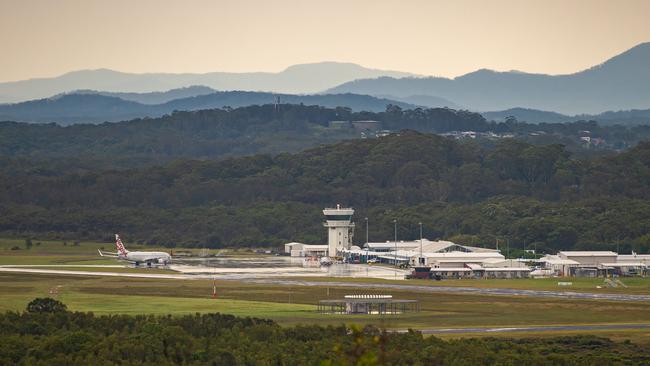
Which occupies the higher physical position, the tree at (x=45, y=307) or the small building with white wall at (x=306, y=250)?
the small building with white wall at (x=306, y=250)

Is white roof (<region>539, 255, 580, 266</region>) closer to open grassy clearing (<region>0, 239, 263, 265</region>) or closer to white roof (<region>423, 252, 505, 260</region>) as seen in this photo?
white roof (<region>423, 252, 505, 260</region>)

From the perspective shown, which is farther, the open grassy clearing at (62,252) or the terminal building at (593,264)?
the open grassy clearing at (62,252)

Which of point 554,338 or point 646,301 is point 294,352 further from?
point 646,301

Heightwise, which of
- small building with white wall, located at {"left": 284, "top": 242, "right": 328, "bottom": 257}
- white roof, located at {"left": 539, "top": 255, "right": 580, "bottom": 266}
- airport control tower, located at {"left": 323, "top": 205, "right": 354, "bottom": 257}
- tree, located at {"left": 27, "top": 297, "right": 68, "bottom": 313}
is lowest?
tree, located at {"left": 27, "top": 297, "right": 68, "bottom": 313}

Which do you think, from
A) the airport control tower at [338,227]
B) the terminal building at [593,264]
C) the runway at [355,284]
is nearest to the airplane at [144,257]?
the runway at [355,284]

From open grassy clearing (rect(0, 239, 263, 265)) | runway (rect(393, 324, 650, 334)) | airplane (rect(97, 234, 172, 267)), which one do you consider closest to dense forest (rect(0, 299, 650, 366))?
runway (rect(393, 324, 650, 334))

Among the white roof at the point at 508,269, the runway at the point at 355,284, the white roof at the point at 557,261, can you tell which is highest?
the white roof at the point at 557,261

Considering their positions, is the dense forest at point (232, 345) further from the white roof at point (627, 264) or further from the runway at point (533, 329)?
the white roof at point (627, 264)
